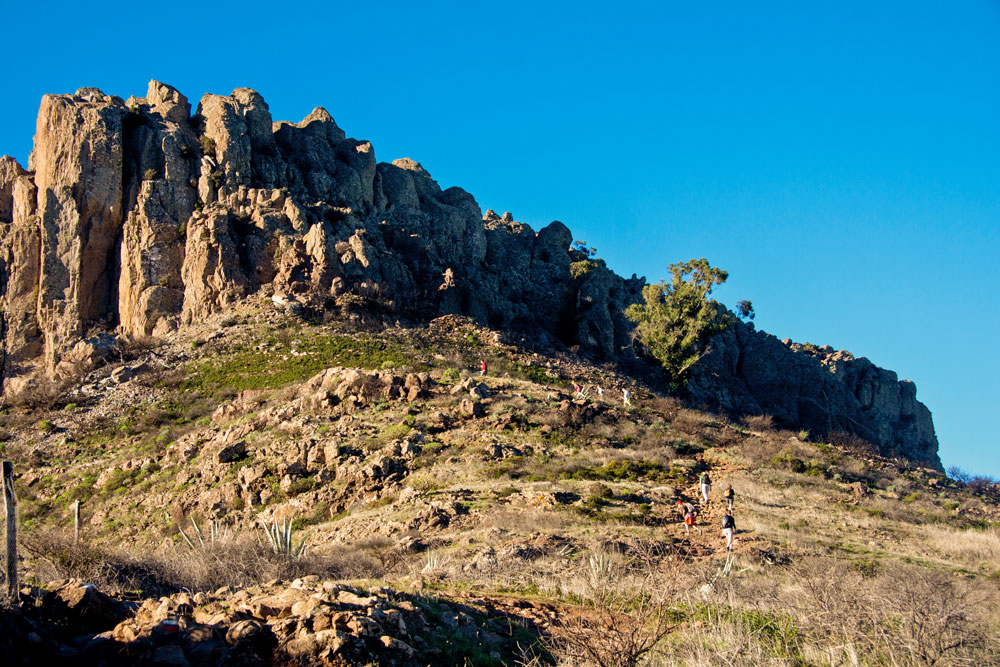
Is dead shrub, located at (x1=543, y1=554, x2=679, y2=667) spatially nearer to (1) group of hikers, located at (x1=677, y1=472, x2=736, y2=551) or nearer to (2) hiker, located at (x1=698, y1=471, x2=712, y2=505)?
(1) group of hikers, located at (x1=677, y1=472, x2=736, y2=551)

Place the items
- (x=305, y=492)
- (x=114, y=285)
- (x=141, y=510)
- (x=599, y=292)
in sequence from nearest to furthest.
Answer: (x=305, y=492) → (x=141, y=510) → (x=114, y=285) → (x=599, y=292)

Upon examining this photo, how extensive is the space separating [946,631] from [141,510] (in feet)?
72.3

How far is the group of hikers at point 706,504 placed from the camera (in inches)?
600

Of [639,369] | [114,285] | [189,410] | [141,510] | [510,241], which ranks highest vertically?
[510,241]

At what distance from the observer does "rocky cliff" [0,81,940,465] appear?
3969 cm

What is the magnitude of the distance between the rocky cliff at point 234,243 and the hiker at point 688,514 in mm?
24938

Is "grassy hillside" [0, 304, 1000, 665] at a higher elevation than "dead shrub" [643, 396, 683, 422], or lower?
lower

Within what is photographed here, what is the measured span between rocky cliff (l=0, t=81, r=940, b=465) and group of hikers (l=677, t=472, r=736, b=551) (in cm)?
2439

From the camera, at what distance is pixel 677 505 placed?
18734mm

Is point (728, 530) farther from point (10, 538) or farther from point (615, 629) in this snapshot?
point (10, 538)

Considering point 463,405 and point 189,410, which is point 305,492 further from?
point 189,410

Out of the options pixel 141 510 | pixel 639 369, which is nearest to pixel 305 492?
pixel 141 510

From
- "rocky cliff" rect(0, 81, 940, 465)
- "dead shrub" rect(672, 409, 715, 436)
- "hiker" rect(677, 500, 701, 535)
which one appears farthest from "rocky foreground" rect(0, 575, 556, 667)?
"rocky cliff" rect(0, 81, 940, 465)

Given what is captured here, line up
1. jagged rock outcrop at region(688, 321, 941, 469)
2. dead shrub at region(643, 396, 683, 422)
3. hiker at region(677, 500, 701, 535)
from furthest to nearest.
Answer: jagged rock outcrop at region(688, 321, 941, 469), dead shrub at region(643, 396, 683, 422), hiker at region(677, 500, 701, 535)
